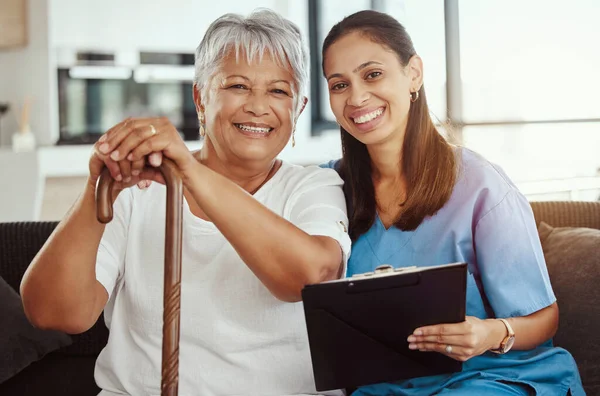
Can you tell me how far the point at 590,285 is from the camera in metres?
1.80

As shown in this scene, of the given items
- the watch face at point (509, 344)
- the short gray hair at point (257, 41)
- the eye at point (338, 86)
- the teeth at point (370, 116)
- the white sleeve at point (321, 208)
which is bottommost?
the watch face at point (509, 344)

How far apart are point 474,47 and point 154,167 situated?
4.34 metres

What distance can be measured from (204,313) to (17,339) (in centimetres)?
75

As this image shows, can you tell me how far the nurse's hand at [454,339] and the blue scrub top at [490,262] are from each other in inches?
5.3

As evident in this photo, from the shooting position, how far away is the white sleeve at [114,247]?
1.46 meters

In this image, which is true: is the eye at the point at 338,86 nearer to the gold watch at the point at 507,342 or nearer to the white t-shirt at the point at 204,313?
the white t-shirt at the point at 204,313

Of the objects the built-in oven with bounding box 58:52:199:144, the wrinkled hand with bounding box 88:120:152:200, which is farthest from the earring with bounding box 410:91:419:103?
the built-in oven with bounding box 58:52:199:144

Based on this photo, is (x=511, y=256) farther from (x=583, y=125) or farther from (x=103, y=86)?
(x=103, y=86)

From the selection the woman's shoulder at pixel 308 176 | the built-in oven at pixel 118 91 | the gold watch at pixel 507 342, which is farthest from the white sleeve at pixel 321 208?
the built-in oven at pixel 118 91

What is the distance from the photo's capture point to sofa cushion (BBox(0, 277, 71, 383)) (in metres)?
1.96

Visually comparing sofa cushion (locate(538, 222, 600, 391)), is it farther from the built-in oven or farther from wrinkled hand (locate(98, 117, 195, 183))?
the built-in oven

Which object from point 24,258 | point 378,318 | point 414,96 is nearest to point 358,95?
point 414,96

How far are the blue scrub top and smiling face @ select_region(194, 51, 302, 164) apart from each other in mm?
346

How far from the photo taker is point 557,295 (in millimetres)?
1842
